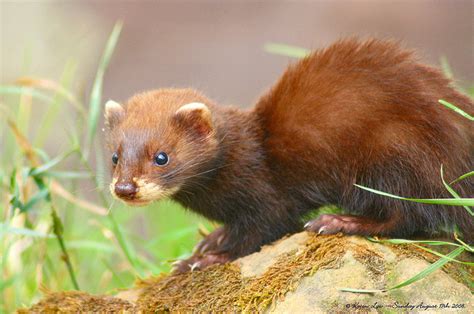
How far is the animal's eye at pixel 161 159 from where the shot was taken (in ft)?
17.5

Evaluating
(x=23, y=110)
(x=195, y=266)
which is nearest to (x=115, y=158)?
(x=195, y=266)

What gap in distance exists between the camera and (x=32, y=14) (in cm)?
1605

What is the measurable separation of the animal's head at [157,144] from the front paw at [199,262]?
610 millimetres

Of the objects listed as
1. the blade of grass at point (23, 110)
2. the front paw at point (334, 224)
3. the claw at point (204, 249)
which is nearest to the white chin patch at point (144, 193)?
the claw at point (204, 249)

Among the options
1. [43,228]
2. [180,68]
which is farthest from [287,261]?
[180,68]

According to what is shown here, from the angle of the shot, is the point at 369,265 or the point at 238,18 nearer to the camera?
the point at 369,265

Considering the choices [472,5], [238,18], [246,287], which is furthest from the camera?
[238,18]

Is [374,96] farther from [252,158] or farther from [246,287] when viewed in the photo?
[246,287]

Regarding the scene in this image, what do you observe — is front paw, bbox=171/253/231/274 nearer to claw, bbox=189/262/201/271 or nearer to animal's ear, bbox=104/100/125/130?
claw, bbox=189/262/201/271

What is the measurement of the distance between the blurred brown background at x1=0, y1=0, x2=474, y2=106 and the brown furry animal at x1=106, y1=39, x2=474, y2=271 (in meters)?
7.66

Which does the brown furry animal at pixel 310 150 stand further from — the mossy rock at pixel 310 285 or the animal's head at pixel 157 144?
the mossy rock at pixel 310 285

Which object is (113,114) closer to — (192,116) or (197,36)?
(192,116)

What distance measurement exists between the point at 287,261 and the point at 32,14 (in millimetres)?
12745

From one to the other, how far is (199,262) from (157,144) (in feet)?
3.25
